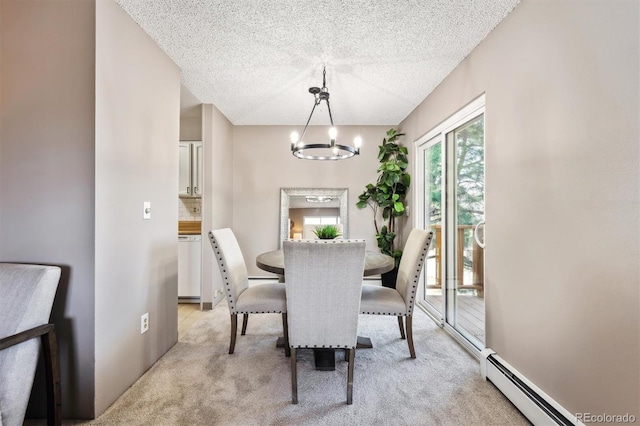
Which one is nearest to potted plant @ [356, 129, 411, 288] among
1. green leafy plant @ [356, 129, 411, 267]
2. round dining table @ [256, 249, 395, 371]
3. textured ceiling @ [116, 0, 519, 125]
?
green leafy plant @ [356, 129, 411, 267]

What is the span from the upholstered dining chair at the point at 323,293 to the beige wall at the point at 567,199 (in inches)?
39.1

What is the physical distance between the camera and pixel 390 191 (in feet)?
13.5

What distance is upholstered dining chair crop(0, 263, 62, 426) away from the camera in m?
1.26

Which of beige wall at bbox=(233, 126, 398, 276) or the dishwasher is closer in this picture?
the dishwasher

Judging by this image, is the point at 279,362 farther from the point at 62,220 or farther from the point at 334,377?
the point at 62,220

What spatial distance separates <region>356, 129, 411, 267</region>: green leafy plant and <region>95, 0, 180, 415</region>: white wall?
264 centimetres

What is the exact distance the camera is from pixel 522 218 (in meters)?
1.76

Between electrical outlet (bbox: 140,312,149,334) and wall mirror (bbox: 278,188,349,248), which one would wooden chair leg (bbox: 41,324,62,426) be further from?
wall mirror (bbox: 278,188,349,248)

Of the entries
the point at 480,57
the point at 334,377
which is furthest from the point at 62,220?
the point at 480,57

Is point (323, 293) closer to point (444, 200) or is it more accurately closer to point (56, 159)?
point (56, 159)

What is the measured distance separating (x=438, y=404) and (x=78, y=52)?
288 centimetres

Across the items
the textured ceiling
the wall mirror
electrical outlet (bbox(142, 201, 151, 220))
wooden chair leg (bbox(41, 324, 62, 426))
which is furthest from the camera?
the wall mirror

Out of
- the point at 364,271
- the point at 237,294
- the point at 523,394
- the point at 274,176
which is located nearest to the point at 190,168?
the point at 274,176

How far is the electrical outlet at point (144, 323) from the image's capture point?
6.73ft
